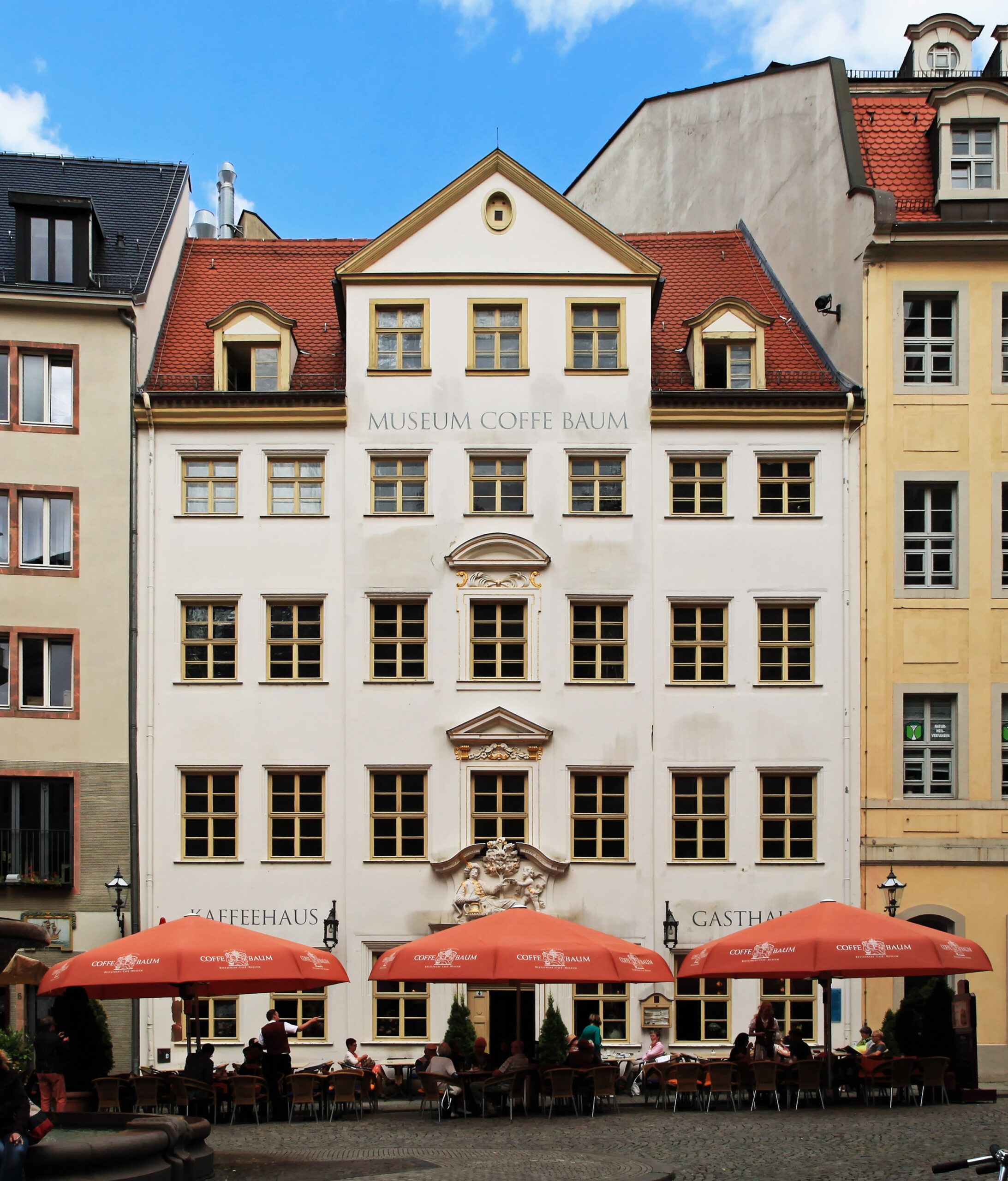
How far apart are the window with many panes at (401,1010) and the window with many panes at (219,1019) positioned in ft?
8.64

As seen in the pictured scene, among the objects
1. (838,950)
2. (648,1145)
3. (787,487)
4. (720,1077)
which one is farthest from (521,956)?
(787,487)

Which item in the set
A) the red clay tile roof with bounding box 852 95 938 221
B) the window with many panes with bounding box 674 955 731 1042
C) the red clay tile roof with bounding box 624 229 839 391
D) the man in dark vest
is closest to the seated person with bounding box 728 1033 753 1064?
the window with many panes with bounding box 674 955 731 1042

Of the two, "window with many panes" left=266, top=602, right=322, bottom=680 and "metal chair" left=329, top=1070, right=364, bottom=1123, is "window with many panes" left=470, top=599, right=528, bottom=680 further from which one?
"metal chair" left=329, top=1070, right=364, bottom=1123

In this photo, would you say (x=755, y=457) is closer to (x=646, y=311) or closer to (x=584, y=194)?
(x=646, y=311)

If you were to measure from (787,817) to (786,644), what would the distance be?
3326 mm

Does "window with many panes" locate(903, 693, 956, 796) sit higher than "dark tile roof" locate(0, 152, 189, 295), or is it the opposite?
"dark tile roof" locate(0, 152, 189, 295)

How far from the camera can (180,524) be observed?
29203mm

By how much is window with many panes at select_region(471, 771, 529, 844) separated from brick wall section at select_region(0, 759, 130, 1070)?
6.58 m

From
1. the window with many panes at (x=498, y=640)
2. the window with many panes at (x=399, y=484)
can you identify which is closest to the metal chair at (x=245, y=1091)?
the window with many panes at (x=498, y=640)

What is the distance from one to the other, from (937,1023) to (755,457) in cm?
1236

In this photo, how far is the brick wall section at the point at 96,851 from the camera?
90.2 ft

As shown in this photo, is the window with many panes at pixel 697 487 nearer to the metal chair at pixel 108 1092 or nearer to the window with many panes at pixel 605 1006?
the window with many panes at pixel 605 1006

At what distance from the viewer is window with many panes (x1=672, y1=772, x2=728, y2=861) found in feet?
93.7

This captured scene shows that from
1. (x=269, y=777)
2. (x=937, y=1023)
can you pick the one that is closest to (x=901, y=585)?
(x=937, y=1023)
